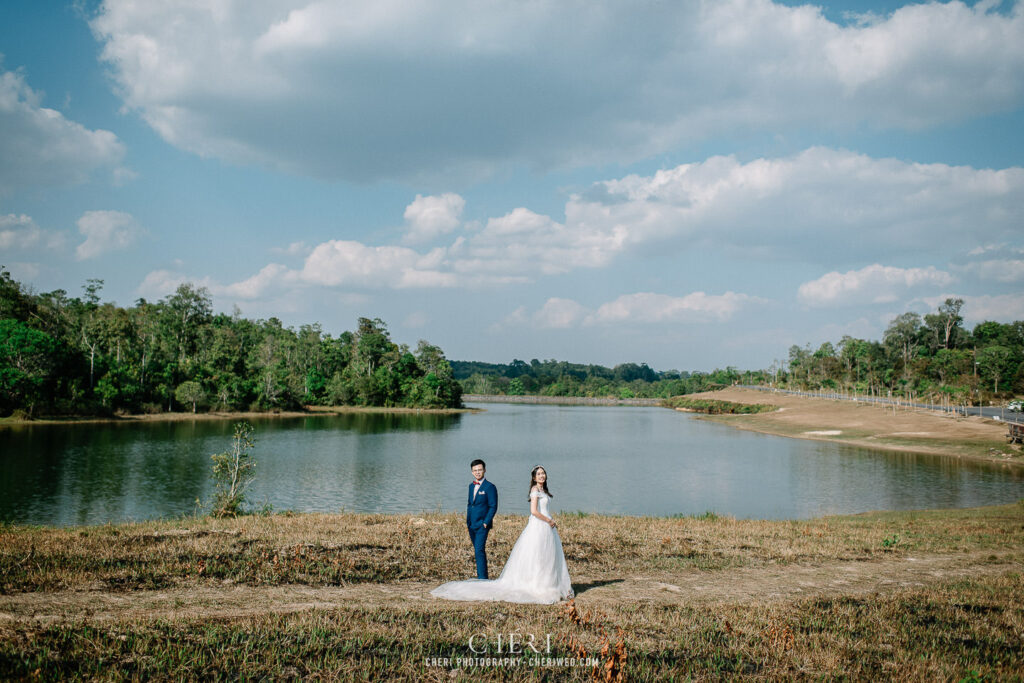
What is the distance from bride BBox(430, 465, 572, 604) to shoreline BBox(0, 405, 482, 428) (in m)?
68.9

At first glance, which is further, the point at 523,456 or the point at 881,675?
the point at 523,456

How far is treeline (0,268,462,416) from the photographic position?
66688 millimetres

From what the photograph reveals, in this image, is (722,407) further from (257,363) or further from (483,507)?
(483,507)

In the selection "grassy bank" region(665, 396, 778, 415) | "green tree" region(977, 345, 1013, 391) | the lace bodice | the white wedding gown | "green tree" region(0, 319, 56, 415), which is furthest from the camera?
"grassy bank" region(665, 396, 778, 415)

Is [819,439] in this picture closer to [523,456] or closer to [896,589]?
[523,456]

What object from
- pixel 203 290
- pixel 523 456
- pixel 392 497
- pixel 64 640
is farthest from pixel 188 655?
pixel 203 290

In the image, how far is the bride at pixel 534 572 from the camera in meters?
9.36

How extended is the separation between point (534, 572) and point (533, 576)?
6cm

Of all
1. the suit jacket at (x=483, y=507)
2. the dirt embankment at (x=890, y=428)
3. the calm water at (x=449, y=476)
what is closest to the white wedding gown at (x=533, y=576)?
the suit jacket at (x=483, y=507)

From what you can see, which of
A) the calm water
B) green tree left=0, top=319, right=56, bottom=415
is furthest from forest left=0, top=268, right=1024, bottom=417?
the calm water

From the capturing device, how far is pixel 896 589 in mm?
11039

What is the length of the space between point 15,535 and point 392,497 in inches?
661

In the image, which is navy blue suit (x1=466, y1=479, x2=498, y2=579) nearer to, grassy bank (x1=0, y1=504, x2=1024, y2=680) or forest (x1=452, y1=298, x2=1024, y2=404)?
grassy bank (x1=0, y1=504, x2=1024, y2=680)

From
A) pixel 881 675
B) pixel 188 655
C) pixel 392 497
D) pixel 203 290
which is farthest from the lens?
pixel 203 290
